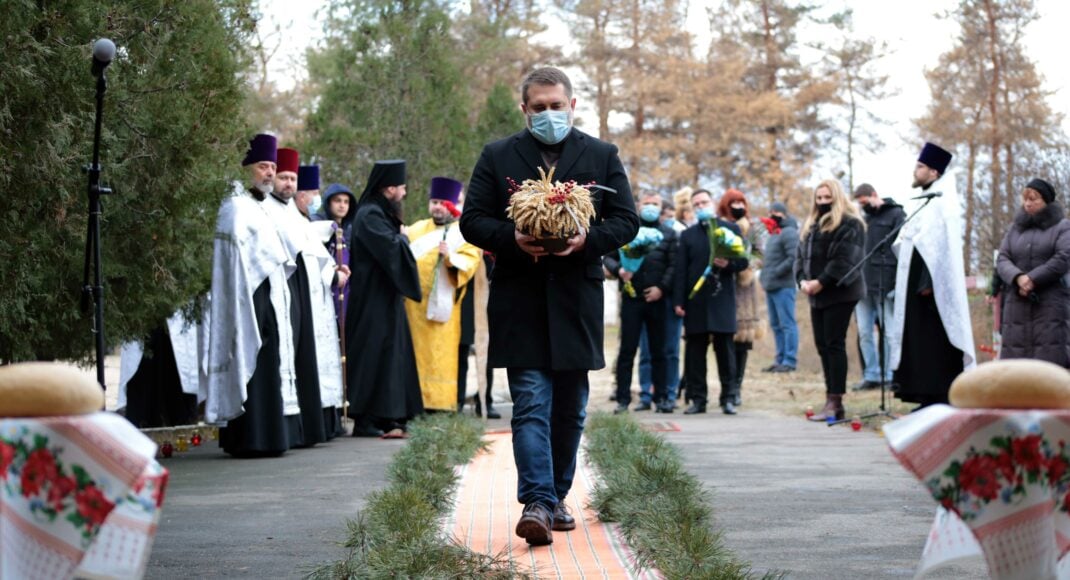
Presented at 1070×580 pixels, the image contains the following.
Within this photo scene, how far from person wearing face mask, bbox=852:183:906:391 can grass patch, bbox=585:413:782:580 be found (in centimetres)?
506

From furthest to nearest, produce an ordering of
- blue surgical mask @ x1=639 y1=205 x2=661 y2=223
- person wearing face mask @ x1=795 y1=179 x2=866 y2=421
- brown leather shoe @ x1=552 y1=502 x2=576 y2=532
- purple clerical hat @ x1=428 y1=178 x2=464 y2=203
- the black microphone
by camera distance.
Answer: blue surgical mask @ x1=639 y1=205 x2=661 y2=223
purple clerical hat @ x1=428 y1=178 x2=464 y2=203
person wearing face mask @ x1=795 y1=179 x2=866 y2=421
the black microphone
brown leather shoe @ x1=552 y1=502 x2=576 y2=532

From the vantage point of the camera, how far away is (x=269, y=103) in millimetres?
37188

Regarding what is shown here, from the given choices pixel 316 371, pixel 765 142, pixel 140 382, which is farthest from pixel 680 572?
pixel 765 142

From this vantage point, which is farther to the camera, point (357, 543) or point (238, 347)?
point (238, 347)

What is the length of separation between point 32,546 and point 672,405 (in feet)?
40.2

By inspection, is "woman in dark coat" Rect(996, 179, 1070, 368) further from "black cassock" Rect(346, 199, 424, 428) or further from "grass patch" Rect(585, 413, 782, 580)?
"black cassock" Rect(346, 199, 424, 428)

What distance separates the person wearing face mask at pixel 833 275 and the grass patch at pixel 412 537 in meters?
5.14

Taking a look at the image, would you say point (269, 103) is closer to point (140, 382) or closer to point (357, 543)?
point (140, 382)

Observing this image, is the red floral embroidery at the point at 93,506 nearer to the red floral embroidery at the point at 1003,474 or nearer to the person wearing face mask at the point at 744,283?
the red floral embroidery at the point at 1003,474

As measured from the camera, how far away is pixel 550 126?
6320 millimetres

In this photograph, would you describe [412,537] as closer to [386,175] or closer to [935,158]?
[386,175]

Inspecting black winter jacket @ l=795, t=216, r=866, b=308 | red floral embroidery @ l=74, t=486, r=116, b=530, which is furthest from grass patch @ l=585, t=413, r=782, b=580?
black winter jacket @ l=795, t=216, r=866, b=308

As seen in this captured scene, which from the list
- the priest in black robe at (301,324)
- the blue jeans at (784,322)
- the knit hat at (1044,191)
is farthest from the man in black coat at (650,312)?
the blue jeans at (784,322)

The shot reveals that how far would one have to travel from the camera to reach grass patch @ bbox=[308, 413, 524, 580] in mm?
4938
